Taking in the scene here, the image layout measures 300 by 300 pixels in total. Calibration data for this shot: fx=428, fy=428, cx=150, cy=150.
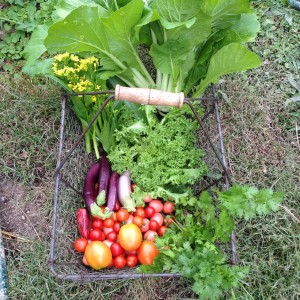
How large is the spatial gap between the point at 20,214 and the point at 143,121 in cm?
77

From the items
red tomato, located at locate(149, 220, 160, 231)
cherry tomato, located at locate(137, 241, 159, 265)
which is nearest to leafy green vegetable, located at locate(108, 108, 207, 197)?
red tomato, located at locate(149, 220, 160, 231)

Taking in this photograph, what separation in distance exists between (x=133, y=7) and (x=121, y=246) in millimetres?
996

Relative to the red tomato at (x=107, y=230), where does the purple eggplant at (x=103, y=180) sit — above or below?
above

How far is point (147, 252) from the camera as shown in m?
1.78

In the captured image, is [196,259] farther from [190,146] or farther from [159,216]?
[190,146]

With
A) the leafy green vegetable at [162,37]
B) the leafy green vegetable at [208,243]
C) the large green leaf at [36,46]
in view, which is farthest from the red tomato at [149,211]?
the large green leaf at [36,46]

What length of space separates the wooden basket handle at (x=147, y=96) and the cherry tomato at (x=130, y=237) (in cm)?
56

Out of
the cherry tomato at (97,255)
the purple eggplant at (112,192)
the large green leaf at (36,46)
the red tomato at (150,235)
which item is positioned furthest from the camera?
the large green leaf at (36,46)

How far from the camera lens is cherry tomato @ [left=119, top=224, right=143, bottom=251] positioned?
A: 5.82 ft

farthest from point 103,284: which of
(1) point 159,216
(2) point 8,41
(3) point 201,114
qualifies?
(2) point 8,41

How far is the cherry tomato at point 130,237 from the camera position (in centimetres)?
177

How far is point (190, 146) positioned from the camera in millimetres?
2035

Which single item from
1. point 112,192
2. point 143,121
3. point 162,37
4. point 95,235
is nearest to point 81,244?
point 95,235

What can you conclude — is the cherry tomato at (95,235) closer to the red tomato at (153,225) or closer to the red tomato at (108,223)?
the red tomato at (108,223)
